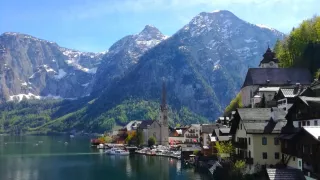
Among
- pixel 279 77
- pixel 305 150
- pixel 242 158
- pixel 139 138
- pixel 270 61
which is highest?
pixel 270 61

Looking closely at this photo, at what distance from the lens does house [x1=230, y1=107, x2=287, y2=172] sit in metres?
65.9

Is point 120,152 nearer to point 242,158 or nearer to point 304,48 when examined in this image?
point 304,48

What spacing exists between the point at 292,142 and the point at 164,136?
5383 inches

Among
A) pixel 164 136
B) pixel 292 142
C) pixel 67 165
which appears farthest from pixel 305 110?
pixel 164 136

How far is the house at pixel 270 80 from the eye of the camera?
116 m

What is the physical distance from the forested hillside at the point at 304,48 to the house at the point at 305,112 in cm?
6064

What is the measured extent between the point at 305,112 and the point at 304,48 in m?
69.3

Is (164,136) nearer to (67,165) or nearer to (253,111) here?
(67,165)

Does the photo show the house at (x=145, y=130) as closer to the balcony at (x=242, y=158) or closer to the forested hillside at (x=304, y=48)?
the forested hillside at (x=304, y=48)

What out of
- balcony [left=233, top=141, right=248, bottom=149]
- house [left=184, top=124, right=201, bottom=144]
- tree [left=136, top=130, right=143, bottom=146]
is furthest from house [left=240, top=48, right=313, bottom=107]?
tree [left=136, top=130, right=143, bottom=146]

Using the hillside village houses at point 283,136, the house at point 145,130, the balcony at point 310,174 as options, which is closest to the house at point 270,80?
the hillside village houses at point 283,136

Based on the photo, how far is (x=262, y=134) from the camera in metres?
66.1

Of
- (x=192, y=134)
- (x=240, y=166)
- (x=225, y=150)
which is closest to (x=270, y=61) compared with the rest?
(x=192, y=134)

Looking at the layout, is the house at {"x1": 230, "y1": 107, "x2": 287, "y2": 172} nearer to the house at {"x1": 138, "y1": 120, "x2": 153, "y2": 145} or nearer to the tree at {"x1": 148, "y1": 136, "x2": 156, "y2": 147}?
the tree at {"x1": 148, "y1": 136, "x2": 156, "y2": 147}
